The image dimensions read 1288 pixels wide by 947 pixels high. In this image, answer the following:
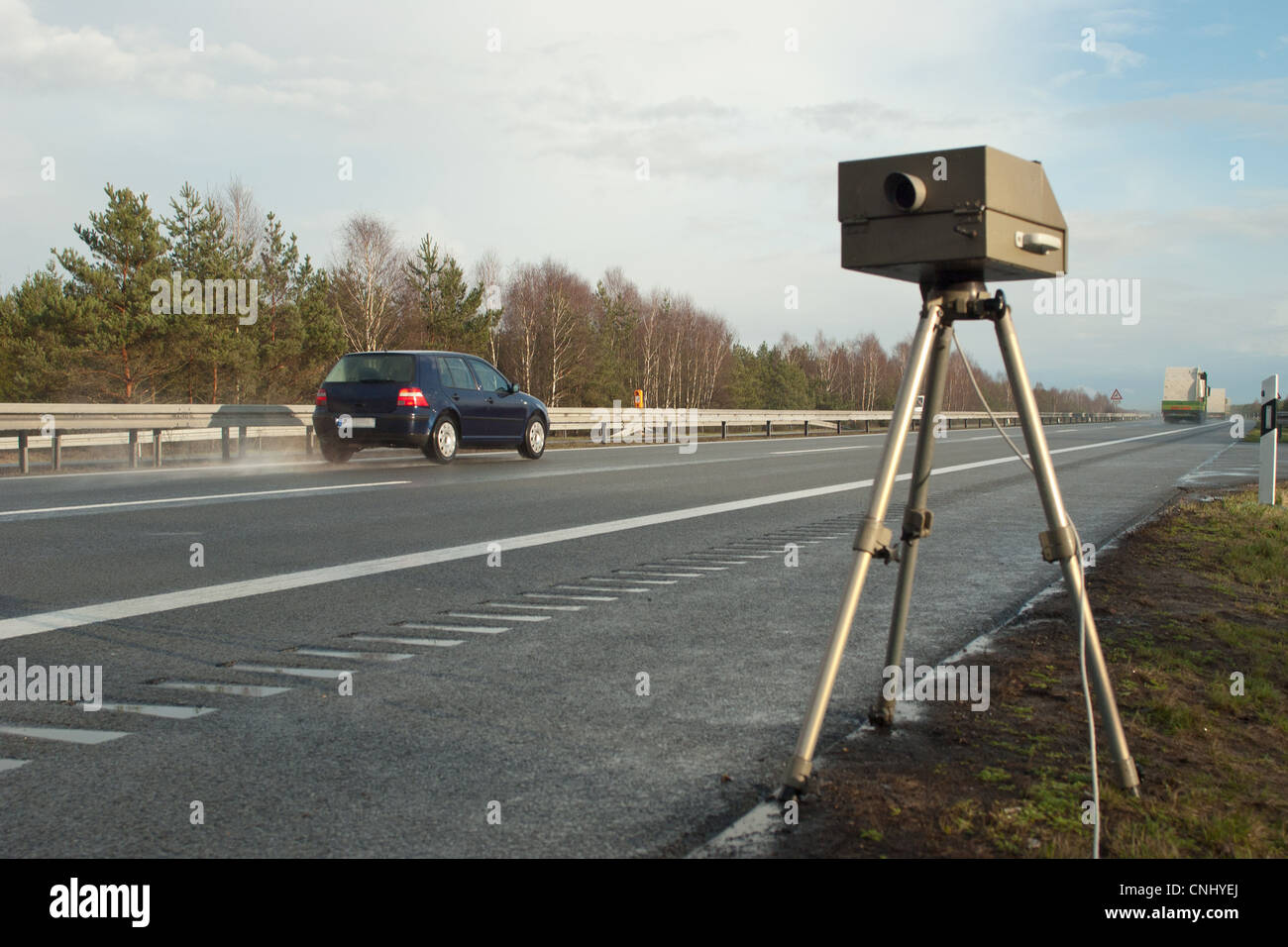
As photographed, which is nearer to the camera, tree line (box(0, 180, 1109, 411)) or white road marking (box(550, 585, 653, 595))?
white road marking (box(550, 585, 653, 595))

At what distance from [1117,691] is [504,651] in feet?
8.03

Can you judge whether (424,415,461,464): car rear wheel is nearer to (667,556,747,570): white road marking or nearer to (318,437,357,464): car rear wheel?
(318,437,357,464): car rear wheel

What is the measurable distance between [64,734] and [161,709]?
0.32m

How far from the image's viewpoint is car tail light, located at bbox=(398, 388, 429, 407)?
16.2 meters

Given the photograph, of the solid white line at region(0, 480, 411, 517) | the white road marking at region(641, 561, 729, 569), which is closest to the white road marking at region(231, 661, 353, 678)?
the white road marking at region(641, 561, 729, 569)

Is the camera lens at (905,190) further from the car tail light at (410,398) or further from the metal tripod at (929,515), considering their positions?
the car tail light at (410,398)

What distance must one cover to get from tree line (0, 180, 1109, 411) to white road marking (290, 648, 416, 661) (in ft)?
8.40

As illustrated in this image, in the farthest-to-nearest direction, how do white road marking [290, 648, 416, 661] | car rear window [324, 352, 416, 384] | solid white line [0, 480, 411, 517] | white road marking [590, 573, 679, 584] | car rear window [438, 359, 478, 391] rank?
car rear window [438, 359, 478, 391]
car rear window [324, 352, 416, 384]
solid white line [0, 480, 411, 517]
white road marking [590, 573, 679, 584]
white road marking [290, 648, 416, 661]

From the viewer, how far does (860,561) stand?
9.32 feet

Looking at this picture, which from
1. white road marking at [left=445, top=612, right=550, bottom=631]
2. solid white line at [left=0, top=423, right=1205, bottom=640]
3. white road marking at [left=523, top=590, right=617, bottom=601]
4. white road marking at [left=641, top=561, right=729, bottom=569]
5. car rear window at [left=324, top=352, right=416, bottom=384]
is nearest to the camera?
solid white line at [left=0, top=423, right=1205, bottom=640]

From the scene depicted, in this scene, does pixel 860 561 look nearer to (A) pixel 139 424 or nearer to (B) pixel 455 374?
(B) pixel 455 374

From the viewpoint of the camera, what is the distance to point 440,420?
55.0ft

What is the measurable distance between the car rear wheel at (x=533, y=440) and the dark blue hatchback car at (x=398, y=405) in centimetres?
128

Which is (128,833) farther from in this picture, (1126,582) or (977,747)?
(1126,582)
